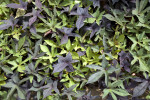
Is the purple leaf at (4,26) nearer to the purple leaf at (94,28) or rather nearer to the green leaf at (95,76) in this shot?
the purple leaf at (94,28)

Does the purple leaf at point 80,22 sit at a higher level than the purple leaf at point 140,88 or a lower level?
higher

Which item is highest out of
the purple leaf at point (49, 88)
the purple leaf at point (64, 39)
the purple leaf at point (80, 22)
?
the purple leaf at point (80, 22)

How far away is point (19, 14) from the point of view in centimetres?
162

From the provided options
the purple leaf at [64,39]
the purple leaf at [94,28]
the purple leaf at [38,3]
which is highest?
the purple leaf at [38,3]

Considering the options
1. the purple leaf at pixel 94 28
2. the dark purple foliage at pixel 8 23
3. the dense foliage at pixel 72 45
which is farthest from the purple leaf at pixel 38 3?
the purple leaf at pixel 94 28

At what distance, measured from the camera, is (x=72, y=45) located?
163 cm

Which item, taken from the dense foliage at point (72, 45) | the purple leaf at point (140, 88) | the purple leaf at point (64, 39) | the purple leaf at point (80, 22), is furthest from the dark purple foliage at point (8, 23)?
the purple leaf at point (140, 88)

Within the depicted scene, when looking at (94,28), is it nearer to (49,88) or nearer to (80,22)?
(80,22)

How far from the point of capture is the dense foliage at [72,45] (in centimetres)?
158

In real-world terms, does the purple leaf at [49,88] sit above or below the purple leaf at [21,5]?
below

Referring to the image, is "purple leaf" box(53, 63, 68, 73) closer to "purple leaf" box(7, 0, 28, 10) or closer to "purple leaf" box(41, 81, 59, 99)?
"purple leaf" box(41, 81, 59, 99)

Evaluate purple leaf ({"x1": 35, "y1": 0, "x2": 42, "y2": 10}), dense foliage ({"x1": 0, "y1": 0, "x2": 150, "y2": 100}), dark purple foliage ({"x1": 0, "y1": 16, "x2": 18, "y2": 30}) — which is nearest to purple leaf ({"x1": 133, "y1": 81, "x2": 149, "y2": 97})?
dense foliage ({"x1": 0, "y1": 0, "x2": 150, "y2": 100})

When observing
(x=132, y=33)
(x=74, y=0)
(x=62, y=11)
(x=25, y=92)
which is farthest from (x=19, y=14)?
(x=132, y=33)

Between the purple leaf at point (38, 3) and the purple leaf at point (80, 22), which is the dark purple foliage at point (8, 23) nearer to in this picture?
the purple leaf at point (38, 3)
